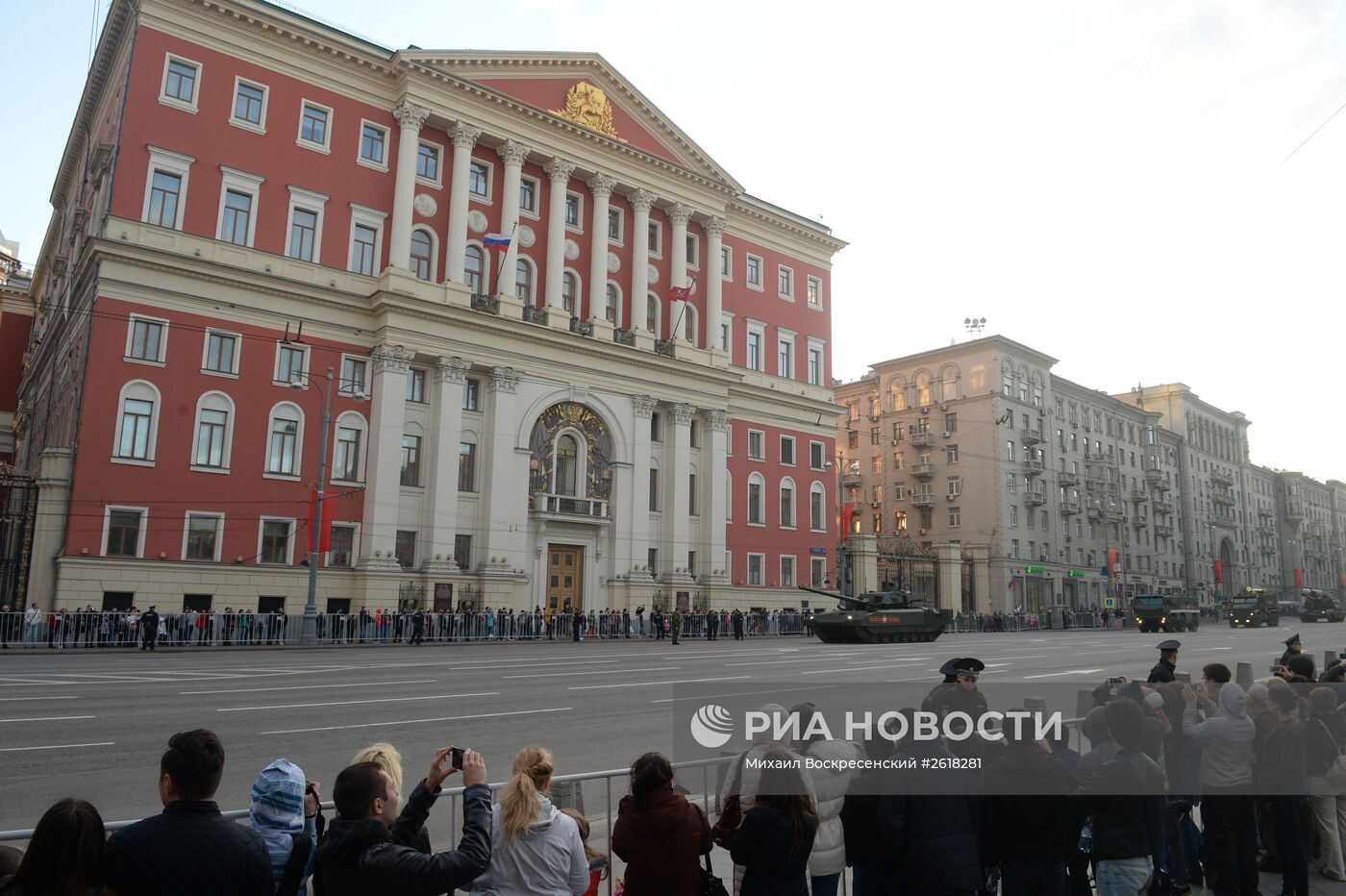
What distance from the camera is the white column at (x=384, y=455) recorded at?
3456 cm

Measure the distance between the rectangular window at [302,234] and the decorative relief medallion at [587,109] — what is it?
12332mm

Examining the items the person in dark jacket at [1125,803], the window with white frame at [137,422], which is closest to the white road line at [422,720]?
the person in dark jacket at [1125,803]

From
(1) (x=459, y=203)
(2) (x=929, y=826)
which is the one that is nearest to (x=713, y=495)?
(1) (x=459, y=203)

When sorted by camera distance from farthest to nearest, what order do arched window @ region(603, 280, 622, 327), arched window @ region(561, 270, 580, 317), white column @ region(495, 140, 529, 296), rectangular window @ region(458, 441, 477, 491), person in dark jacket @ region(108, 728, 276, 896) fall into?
Result: 1. arched window @ region(603, 280, 622, 327)
2. arched window @ region(561, 270, 580, 317)
3. white column @ region(495, 140, 529, 296)
4. rectangular window @ region(458, 441, 477, 491)
5. person in dark jacket @ region(108, 728, 276, 896)

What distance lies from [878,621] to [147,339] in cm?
2815

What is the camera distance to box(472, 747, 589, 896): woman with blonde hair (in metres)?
4.46

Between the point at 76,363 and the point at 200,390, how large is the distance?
4943 millimetres

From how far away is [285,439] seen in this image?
3406 cm

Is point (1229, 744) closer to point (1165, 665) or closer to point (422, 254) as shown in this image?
point (1165, 665)

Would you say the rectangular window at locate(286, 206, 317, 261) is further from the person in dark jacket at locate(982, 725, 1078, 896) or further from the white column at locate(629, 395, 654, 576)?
the person in dark jacket at locate(982, 725, 1078, 896)

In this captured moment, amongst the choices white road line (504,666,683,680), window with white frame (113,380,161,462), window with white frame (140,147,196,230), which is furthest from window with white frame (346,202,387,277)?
white road line (504,666,683,680)

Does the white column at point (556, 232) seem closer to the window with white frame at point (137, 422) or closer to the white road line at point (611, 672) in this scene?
the window with white frame at point (137, 422)

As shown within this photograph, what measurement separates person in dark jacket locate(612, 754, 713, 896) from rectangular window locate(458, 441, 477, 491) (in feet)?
111

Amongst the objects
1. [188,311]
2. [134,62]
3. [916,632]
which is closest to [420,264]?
[188,311]
